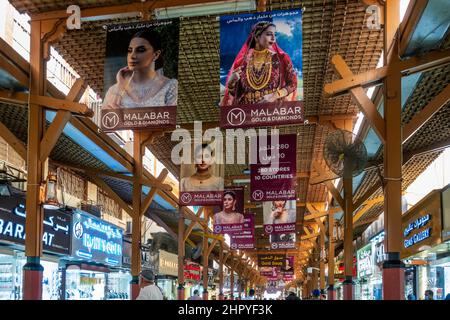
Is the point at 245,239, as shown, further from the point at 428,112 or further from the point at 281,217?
the point at 428,112

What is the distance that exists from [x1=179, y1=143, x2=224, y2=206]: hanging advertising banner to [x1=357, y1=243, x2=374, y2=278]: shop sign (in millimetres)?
11733

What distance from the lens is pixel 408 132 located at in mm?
8633

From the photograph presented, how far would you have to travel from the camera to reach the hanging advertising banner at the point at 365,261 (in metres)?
24.9

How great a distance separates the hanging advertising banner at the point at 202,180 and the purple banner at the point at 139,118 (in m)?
5.92

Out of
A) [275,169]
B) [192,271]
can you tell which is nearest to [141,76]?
[275,169]

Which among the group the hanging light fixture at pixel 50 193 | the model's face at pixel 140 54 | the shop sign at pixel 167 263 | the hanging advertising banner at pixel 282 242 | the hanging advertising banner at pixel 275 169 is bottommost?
the shop sign at pixel 167 263

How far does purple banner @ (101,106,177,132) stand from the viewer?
8.99 m

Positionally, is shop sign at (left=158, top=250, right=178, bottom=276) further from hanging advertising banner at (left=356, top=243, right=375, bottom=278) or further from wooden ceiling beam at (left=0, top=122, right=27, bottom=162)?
wooden ceiling beam at (left=0, top=122, right=27, bottom=162)

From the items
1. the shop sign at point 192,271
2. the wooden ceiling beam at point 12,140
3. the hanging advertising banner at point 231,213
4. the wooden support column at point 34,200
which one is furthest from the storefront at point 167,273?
the wooden support column at point 34,200

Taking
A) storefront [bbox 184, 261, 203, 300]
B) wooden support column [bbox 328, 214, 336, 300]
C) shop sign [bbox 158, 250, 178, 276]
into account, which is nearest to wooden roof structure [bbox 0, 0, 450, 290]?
wooden support column [bbox 328, 214, 336, 300]

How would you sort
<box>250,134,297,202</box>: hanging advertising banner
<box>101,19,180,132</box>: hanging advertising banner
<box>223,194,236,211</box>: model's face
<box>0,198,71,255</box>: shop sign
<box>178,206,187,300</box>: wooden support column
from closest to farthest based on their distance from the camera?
<box>101,19,180,132</box>: hanging advertising banner
<box>0,198,71,255</box>: shop sign
<box>250,134,297,202</box>: hanging advertising banner
<box>223,194,236,211</box>: model's face
<box>178,206,187,300</box>: wooden support column

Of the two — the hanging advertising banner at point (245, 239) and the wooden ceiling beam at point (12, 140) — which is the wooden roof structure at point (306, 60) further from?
the hanging advertising banner at point (245, 239)
